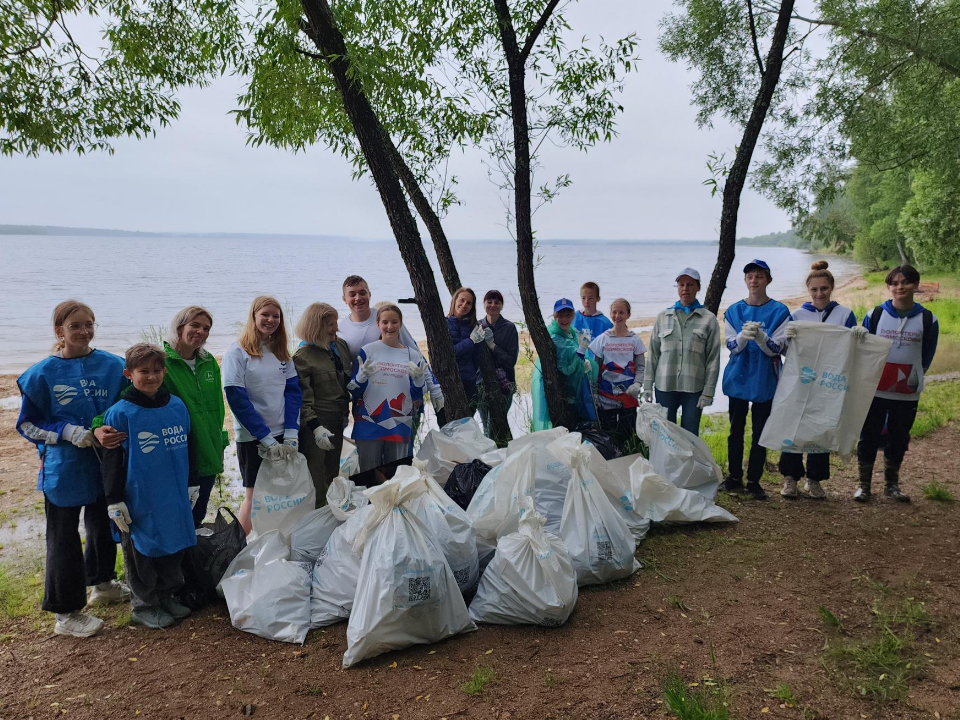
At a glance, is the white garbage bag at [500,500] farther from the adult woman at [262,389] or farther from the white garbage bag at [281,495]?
the adult woman at [262,389]

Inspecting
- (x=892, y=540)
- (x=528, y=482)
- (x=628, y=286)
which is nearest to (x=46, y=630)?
(x=528, y=482)

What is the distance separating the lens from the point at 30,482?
21.4 ft

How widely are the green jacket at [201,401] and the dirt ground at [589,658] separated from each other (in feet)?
2.59

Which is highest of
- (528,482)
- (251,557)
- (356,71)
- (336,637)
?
(356,71)

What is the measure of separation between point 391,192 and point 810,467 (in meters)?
3.71

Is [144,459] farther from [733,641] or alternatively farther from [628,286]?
[628,286]

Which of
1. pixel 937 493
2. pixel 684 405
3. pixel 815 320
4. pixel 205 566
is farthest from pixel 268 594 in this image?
pixel 937 493

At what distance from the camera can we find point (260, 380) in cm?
395

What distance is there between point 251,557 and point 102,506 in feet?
2.75

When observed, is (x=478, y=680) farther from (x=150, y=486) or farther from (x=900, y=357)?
(x=900, y=357)

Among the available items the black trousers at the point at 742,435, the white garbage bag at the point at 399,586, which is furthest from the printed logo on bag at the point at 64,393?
the black trousers at the point at 742,435

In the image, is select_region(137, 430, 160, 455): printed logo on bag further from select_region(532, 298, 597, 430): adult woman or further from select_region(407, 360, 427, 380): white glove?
select_region(532, 298, 597, 430): adult woman

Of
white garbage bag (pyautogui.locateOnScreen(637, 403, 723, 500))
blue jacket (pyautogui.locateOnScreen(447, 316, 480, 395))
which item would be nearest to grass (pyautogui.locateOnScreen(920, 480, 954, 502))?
white garbage bag (pyautogui.locateOnScreen(637, 403, 723, 500))

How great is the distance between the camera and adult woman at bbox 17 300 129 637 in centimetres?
327
